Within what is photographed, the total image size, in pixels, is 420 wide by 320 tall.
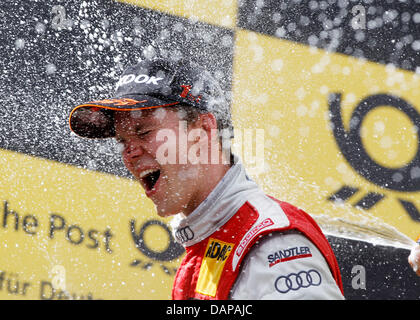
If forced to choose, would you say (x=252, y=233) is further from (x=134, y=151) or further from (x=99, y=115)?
(x=99, y=115)

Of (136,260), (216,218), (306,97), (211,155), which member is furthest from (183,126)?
(306,97)

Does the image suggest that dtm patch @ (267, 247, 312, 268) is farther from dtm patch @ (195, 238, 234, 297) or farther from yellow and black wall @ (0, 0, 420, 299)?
yellow and black wall @ (0, 0, 420, 299)

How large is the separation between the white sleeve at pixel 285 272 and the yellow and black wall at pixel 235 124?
1475 millimetres

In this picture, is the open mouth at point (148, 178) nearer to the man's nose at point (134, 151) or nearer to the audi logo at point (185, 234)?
the man's nose at point (134, 151)

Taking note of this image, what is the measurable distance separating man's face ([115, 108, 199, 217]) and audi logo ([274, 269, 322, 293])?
385mm

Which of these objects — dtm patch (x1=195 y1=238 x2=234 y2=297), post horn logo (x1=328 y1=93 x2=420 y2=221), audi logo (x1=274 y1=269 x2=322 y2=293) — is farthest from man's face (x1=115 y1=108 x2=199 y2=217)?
post horn logo (x1=328 y1=93 x2=420 y2=221)

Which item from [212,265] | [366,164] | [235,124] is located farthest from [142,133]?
[366,164]

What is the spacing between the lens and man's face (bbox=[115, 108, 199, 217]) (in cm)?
127

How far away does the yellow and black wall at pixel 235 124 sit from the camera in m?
2.37
